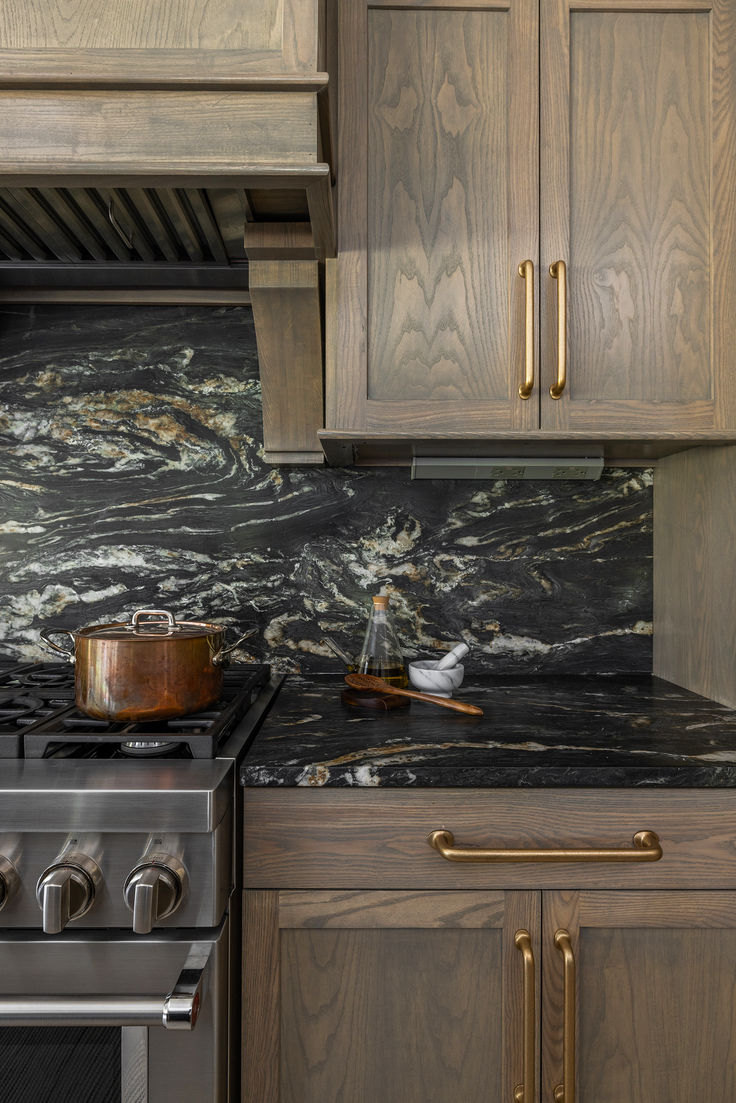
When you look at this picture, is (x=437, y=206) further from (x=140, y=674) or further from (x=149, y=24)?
(x=140, y=674)

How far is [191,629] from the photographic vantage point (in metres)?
1.18

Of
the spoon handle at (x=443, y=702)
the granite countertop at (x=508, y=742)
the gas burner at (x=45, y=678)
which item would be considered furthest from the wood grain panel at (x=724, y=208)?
the gas burner at (x=45, y=678)

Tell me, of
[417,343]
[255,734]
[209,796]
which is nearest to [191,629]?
[255,734]

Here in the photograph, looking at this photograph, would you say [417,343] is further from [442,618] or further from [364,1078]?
[364,1078]

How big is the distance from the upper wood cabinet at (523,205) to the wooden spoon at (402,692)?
473 mm

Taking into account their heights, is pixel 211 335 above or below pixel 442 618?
above

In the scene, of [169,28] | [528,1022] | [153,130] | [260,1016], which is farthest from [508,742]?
[169,28]

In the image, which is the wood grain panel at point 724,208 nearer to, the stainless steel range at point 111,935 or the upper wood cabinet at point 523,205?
the upper wood cabinet at point 523,205

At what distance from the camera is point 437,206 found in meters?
1.29

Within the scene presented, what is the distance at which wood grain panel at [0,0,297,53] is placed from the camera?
1104mm

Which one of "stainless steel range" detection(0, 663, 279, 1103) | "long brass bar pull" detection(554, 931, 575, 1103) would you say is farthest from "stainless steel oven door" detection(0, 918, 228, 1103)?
"long brass bar pull" detection(554, 931, 575, 1103)

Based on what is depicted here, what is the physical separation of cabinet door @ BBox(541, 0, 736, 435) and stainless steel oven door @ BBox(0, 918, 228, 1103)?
1034 mm

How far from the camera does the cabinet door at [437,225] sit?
1289 mm

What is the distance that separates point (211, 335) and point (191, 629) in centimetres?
78
